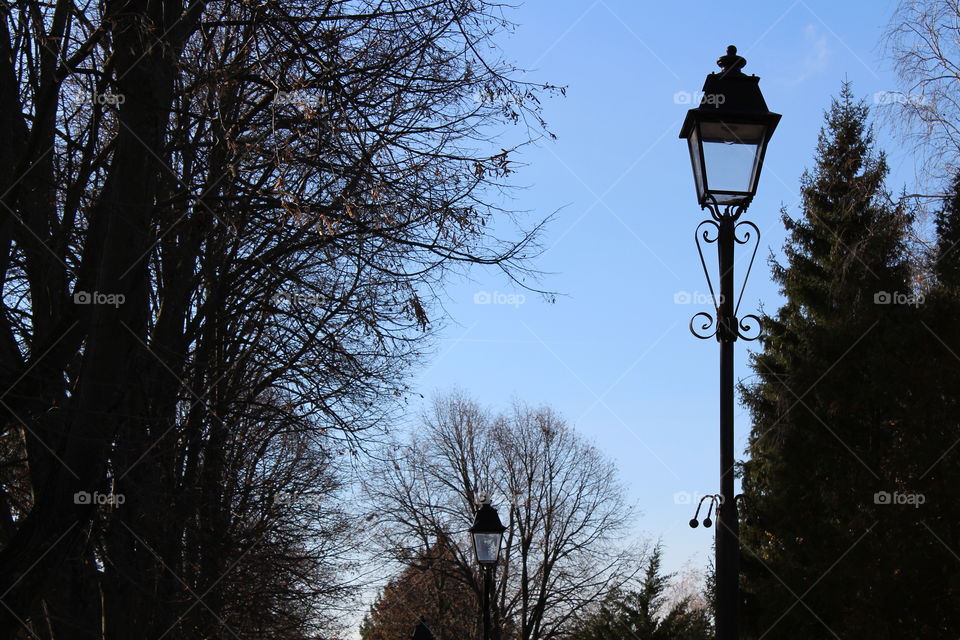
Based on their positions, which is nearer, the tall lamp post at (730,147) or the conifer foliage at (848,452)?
the tall lamp post at (730,147)

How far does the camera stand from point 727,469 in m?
5.38

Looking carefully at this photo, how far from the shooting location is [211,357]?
12.7 meters

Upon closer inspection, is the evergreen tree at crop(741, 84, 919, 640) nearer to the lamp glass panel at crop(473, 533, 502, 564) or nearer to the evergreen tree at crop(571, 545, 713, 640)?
the evergreen tree at crop(571, 545, 713, 640)

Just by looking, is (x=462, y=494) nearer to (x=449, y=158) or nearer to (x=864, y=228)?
(x=864, y=228)

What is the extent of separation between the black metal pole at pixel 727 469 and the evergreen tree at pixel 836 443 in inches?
574
